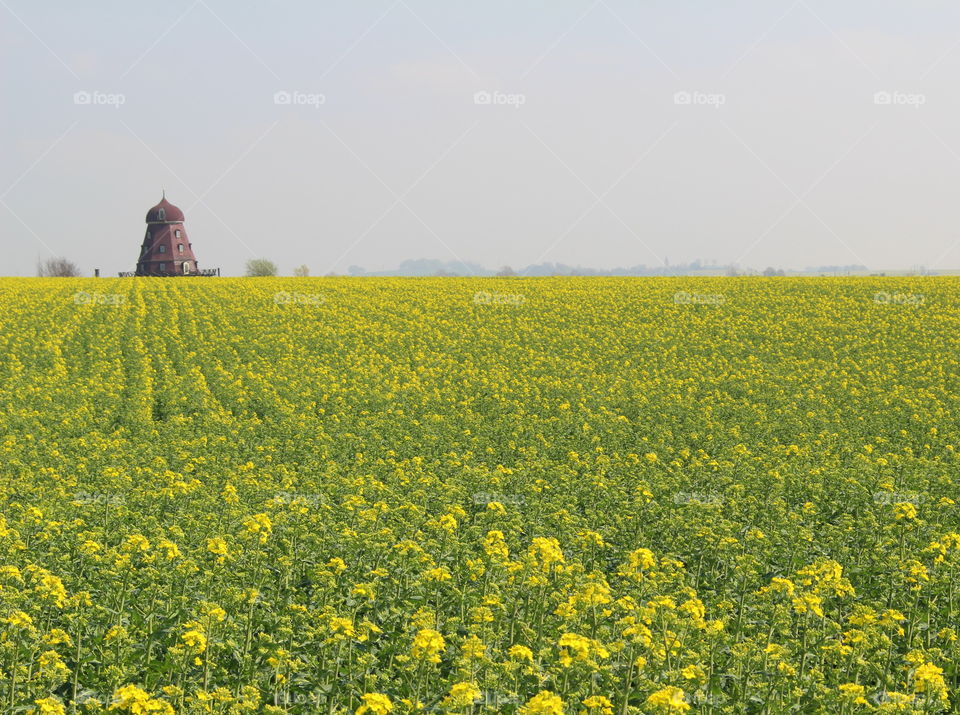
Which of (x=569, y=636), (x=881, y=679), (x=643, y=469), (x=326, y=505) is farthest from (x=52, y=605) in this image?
(x=643, y=469)

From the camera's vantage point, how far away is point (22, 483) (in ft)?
50.3

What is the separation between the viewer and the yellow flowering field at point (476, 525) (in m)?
8.01

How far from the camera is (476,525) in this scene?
12633mm

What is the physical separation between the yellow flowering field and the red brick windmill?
67092mm

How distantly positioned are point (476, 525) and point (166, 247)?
98.1 metres

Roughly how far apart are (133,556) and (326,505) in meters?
2.98

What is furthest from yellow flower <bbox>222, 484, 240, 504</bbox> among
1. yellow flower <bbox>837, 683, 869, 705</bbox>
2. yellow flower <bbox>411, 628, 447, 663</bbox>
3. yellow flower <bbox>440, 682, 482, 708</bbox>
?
yellow flower <bbox>837, 683, 869, 705</bbox>

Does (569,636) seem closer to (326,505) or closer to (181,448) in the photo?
(326,505)

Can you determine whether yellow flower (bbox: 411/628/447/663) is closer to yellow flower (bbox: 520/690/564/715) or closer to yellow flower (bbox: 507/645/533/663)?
yellow flower (bbox: 507/645/533/663)

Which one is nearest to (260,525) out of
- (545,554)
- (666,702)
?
(545,554)

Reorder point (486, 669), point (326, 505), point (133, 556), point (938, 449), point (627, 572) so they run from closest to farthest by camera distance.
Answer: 1. point (486, 669)
2. point (627, 572)
3. point (133, 556)
4. point (326, 505)
5. point (938, 449)

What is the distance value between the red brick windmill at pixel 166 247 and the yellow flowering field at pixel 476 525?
67092 mm

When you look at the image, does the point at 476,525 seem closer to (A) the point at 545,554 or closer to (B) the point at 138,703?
(A) the point at 545,554

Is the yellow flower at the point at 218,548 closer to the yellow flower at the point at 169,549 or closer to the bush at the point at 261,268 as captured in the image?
the yellow flower at the point at 169,549
